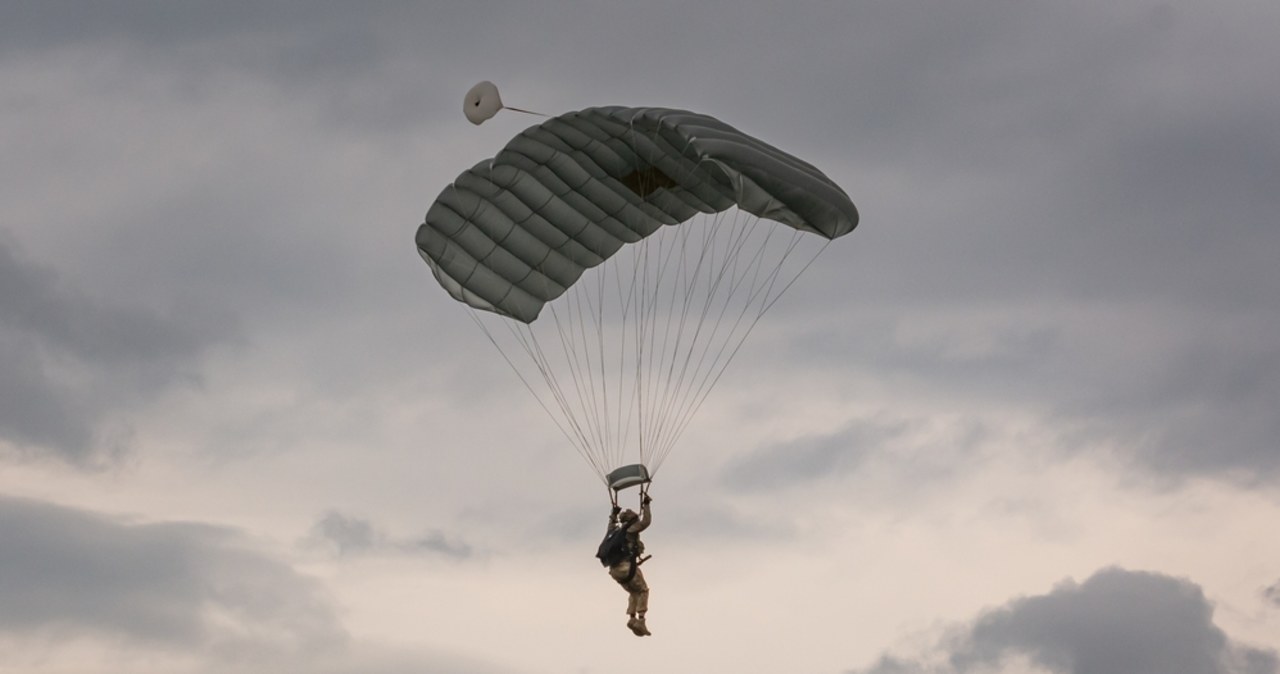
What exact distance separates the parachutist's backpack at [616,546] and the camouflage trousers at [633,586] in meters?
0.10

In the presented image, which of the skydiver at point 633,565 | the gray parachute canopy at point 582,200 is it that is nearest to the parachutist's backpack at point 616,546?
the skydiver at point 633,565

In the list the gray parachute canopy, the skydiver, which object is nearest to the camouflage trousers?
the skydiver

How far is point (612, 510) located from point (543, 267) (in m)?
5.35

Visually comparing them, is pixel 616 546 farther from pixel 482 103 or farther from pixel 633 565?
pixel 482 103

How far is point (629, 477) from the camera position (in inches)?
1756

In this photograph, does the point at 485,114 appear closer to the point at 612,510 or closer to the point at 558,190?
the point at 558,190

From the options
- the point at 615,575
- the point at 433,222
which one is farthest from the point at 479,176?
the point at 615,575

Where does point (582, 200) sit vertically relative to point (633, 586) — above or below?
above

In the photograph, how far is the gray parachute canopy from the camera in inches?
1719

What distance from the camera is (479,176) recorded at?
151 feet

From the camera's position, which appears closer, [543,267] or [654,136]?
[654,136]

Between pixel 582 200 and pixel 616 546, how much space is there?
6584 mm

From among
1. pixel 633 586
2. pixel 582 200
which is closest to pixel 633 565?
pixel 633 586

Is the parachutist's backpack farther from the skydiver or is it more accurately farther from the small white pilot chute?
the small white pilot chute
